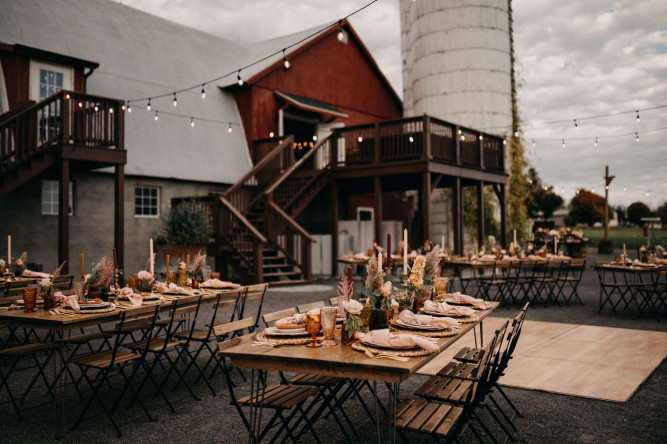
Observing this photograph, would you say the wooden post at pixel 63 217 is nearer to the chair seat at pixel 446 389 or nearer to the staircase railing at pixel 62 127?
the staircase railing at pixel 62 127

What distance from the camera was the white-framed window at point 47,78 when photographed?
1316 cm

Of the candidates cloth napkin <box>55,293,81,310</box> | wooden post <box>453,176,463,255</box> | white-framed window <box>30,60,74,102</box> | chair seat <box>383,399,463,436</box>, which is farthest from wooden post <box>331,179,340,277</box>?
chair seat <box>383,399,463,436</box>

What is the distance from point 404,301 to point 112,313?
256cm

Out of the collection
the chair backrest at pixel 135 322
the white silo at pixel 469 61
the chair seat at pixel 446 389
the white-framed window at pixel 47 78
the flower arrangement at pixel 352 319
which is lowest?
the chair seat at pixel 446 389

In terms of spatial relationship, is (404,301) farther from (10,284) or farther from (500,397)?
(10,284)

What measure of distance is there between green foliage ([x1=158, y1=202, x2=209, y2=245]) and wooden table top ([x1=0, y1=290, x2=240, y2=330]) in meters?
9.37

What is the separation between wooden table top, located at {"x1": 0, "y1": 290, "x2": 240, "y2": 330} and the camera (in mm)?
4105

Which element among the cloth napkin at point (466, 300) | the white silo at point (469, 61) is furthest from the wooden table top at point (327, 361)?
the white silo at point (469, 61)

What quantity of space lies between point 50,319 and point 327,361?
8.52ft

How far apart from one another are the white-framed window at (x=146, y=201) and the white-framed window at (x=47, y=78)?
3.26 m

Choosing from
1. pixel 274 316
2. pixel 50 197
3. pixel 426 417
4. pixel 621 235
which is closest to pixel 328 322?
pixel 426 417

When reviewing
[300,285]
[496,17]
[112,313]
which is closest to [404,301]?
[112,313]

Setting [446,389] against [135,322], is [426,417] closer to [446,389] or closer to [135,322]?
[446,389]

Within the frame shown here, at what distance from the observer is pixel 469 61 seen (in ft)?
64.3
